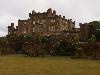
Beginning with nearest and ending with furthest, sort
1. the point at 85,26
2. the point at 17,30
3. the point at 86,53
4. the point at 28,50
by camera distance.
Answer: the point at 86,53 → the point at 28,50 → the point at 85,26 → the point at 17,30

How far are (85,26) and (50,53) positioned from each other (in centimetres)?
1480

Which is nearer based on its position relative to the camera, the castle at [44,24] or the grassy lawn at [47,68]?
the grassy lawn at [47,68]

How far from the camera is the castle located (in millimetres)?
106875

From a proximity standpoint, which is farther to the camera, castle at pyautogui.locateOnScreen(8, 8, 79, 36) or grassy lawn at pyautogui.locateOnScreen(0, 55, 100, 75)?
castle at pyautogui.locateOnScreen(8, 8, 79, 36)

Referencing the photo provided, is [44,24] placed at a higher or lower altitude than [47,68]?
higher

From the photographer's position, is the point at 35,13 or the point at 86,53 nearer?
the point at 86,53

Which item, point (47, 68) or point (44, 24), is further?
point (44, 24)

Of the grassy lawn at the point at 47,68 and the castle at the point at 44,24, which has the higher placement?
the castle at the point at 44,24

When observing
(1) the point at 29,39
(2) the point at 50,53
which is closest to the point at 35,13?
(1) the point at 29,39

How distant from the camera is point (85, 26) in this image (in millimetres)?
79812

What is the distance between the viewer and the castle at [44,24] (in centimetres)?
10688

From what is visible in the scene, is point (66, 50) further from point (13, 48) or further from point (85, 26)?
point (13, 48)

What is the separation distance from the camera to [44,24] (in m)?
110

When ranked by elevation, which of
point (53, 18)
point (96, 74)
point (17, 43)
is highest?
point (53, 18)
